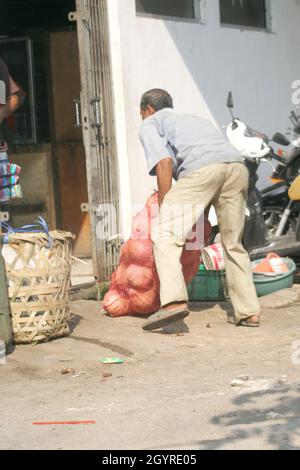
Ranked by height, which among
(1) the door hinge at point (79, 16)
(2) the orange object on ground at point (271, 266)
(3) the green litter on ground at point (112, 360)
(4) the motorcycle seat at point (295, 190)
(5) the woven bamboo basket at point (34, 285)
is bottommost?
(3) the green litter on ground at point (112, 360)

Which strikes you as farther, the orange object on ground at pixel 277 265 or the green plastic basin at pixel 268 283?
the orange object on ground at pixel 277 265

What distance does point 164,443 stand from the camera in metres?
4.47

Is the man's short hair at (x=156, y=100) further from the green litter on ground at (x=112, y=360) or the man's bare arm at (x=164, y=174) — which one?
the green litter on ground at (x=112, y=360)

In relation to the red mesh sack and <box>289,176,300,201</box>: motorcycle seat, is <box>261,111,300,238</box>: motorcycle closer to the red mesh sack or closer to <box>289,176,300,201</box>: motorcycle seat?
<box>289,176,300,201</box>: motorcycle seat

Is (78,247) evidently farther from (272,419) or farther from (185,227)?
(272,419)

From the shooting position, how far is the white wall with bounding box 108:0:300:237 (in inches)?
364

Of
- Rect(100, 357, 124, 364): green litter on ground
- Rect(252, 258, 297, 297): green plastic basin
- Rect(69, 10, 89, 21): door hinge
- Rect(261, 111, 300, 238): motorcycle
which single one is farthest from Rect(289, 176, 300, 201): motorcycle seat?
Rect(100, 357, 124, 364): green litter on ground

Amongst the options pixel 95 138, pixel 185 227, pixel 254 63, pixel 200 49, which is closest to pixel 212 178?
pixel 185 227

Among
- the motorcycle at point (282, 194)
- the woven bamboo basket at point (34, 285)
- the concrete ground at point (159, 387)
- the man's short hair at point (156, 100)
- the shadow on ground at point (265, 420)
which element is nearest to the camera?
the shadow on ground at point (265, 420)

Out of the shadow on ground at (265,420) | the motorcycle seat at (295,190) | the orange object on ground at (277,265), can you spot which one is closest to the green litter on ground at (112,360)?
the shadow on ground at (265,420)

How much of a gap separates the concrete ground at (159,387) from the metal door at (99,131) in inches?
48.7

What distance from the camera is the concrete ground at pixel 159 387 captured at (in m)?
4.62

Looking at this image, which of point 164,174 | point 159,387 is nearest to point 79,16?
point 164,174

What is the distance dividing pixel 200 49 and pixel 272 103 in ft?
4.39
